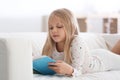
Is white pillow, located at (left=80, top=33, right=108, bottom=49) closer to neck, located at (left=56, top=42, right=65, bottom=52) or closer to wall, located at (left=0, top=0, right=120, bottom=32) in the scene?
neck, located at (left=56, top=42, right=65, bottom=52)

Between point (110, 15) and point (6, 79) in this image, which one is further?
point (110, 15)

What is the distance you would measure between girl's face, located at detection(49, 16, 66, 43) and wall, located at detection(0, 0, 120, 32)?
151 cm

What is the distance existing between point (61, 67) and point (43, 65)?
0.11m

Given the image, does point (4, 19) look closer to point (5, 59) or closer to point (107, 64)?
point (107, 64)

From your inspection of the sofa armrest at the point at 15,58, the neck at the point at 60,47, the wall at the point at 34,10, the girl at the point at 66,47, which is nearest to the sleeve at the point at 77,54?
the girl at the point at 66,47

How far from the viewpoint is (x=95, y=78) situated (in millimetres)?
1628

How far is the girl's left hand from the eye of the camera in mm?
1541

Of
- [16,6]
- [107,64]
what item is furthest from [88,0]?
[107,64]

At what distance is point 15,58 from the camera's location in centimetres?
115

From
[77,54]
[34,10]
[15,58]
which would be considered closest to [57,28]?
[77,54]

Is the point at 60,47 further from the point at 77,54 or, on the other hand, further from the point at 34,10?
the point at 34,10

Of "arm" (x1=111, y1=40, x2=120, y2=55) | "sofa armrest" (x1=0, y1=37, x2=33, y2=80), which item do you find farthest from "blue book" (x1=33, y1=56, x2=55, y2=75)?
"arm" (x1=111, y1=40, x2=120, y2=55)

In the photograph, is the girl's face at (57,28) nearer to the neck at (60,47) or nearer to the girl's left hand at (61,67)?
the neck at (60,47)

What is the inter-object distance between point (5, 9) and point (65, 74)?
1755 millimetres
